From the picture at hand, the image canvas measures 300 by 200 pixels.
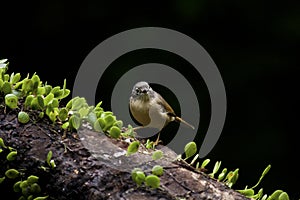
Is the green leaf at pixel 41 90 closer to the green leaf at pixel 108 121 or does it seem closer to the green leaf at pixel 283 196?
the green leaf at pixel 108 121

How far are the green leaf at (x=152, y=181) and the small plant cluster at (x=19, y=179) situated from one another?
11.0 inches

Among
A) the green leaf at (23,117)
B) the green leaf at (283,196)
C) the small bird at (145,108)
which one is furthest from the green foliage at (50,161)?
the small bird at (145,108)

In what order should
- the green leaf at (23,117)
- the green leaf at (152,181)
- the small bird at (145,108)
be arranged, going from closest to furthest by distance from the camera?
1. the green leaf at (152,181)
2. the green leaf at (23,117)
3. the small bird at (145,108)

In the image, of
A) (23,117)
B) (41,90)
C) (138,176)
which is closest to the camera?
(138,176)

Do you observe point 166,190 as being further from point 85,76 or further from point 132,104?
point 85,76

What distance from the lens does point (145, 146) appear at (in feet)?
5.13

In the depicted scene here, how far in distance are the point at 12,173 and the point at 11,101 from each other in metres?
0.21

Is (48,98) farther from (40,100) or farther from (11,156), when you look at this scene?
(11,156)

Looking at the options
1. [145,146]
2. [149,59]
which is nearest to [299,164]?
[149,59]

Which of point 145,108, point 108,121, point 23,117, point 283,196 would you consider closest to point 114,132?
point 108,121

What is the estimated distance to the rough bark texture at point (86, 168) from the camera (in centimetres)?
135

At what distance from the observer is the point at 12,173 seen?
4.51 ft

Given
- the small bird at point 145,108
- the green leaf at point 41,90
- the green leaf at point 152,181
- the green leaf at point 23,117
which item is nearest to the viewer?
the green leaf at point 152,181

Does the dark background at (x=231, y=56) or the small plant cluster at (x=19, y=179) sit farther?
the dark background at (x=231, y=56)
